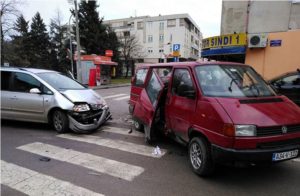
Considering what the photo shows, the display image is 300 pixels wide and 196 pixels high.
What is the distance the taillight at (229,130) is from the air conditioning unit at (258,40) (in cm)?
1030

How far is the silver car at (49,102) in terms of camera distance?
277 inches

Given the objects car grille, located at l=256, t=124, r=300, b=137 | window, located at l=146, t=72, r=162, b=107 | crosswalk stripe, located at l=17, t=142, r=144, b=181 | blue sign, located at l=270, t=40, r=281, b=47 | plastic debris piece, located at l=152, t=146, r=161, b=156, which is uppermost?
blue sign, located at l=270, t=40, r=281, b=47

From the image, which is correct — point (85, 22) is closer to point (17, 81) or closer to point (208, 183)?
point (17, 81)

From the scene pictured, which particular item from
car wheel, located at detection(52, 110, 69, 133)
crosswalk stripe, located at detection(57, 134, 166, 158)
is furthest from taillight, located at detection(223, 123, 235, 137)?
car wheel, located at detection(52, 110, 69, 133)

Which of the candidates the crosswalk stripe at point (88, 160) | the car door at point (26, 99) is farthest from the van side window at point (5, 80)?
the crosswalk stripe at point (88, 160)

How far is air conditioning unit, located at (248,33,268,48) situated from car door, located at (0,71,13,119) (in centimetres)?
1071

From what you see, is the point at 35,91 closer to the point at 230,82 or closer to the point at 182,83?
the point at 182,83

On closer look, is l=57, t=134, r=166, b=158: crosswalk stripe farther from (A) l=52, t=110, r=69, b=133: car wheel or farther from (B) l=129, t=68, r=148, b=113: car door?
(B) l=129, t=68, r=148, b=113: car door

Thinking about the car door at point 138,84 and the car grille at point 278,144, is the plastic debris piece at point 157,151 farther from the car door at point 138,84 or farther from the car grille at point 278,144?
the car grille at point 278,144

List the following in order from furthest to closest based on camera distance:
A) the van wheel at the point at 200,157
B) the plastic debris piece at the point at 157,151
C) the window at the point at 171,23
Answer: the window at the point at 171,23 → the plastic debris piece at the point at 157,151 → the van wheel at the point at 200,157

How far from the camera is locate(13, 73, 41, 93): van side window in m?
7.48

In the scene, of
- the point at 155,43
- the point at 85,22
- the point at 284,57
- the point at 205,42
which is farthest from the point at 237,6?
the point at 155,43

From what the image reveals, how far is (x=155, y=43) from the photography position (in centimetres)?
7206

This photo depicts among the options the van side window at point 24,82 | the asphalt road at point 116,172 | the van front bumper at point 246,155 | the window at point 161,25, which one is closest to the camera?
the van front bumper at point 246,155
